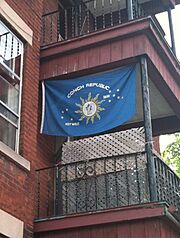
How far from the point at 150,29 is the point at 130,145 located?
2162mm

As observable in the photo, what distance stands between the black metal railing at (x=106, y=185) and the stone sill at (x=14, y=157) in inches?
29.9

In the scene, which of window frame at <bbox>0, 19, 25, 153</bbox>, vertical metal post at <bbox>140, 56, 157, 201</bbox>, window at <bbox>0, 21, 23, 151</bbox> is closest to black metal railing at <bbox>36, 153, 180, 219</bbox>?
vertical metal post at <bbox>140, 56, 157, 201</bbox>

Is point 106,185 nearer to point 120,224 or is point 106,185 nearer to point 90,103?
point 120,224

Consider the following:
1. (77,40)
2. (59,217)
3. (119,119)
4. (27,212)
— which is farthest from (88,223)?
(77,40)

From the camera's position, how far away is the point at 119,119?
9398 millimetres

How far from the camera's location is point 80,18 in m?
13.6

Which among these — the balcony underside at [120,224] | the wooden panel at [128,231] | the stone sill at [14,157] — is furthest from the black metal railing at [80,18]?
the wooden panel at [128,231]

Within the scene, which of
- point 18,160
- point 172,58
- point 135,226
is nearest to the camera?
point 135,226

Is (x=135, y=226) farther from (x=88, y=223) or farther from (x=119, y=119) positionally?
(x=119, y=119)

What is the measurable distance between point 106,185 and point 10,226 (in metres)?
1.84

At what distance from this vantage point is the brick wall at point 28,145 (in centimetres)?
869

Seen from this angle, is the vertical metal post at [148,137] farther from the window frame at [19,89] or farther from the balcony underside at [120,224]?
the window frame at [19,89]

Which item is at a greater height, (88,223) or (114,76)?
(114,76)

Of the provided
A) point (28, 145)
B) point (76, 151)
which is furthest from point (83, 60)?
point (28, 145)
